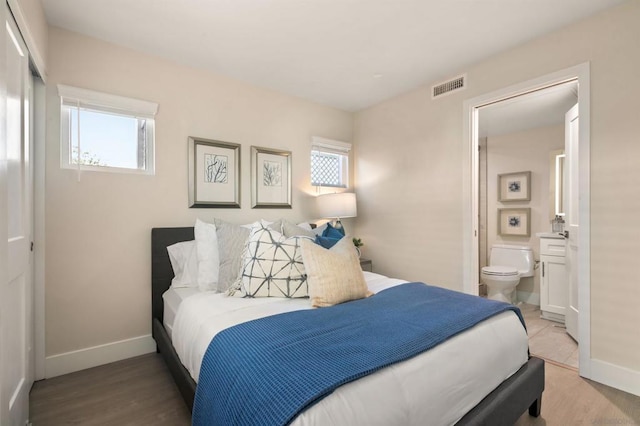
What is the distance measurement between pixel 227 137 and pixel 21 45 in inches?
64.0

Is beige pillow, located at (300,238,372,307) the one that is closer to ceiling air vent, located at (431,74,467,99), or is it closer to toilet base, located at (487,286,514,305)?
ceiling air vent, located at (431,74,467,99)

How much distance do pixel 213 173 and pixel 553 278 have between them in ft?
13.0

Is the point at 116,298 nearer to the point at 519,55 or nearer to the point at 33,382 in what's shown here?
the point at 33,382

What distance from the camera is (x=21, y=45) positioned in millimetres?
1538

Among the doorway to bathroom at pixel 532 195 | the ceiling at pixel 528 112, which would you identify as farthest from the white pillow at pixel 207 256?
the doorway to bathroom at pixel 532 195

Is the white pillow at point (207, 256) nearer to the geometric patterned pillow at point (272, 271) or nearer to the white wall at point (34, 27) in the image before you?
the geometric patterned pillow at point (272, 271)

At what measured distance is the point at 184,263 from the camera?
2533mm

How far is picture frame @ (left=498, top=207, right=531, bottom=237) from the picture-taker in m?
4.16

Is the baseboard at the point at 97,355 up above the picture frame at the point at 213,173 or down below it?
below

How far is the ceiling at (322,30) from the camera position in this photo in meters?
2.04

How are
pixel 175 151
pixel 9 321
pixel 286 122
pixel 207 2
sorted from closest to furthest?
pixel 9 321, pixel 207 2, pixel 175 151, pixel 286 122

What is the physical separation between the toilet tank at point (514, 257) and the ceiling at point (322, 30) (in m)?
2.63

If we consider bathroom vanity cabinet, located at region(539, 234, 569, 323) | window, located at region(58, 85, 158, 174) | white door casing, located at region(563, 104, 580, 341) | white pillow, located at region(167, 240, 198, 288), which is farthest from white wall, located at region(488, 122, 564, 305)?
window, located at region(58, 85, 158, 174)

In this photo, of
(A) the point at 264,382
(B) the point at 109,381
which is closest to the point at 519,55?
(A) the point at 264,382
